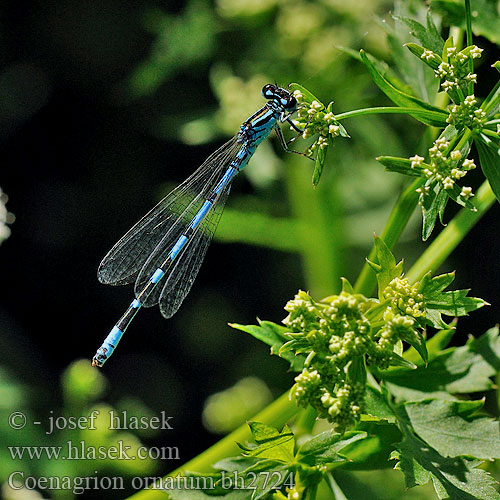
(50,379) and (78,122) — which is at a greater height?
(78,122)

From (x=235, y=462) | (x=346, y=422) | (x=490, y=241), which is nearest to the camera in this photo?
(x=346, y=422)

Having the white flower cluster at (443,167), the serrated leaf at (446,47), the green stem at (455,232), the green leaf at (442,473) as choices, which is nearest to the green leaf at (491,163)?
the white flower cluster at (443,167)

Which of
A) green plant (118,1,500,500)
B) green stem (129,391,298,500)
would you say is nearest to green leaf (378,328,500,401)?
green plant (118,1,500,500)

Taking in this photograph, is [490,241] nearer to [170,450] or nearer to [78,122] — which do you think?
[170,450]

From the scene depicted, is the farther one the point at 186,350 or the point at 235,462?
the point at 186,350

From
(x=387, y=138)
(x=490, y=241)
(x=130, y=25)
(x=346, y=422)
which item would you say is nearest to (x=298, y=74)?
(x=387, y=138)

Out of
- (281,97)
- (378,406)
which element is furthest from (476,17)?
(378,406)

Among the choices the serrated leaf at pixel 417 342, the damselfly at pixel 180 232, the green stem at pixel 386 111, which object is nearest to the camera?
→ the serrated leaf at pixel 417 342

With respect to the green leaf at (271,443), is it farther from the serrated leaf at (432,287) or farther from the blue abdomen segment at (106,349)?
the blue abdomen segment at (106,349)
